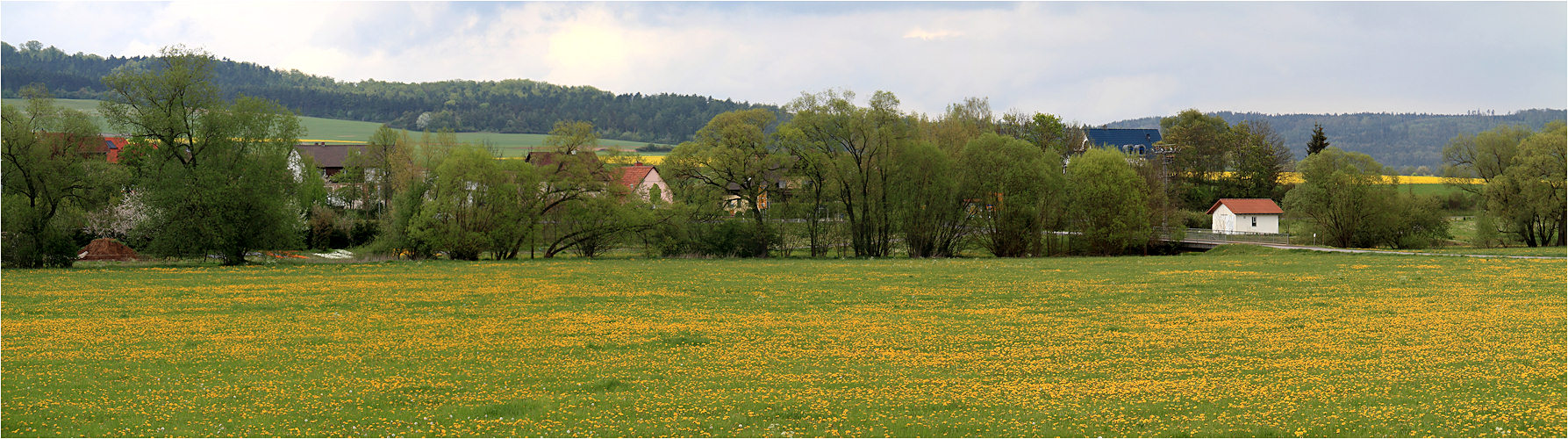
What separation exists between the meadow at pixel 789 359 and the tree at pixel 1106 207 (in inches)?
1301

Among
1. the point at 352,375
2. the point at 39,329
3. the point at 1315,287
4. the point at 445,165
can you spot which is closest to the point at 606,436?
the point at 352,375

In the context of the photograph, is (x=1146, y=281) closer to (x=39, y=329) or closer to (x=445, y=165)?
(x=39, y=329)

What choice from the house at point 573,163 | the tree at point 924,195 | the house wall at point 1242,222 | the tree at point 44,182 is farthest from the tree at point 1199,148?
the tree at point 44,182

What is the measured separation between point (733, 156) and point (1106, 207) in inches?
1071

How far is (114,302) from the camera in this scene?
3091 centimetres

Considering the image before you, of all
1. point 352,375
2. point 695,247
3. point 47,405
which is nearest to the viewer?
point 47,405

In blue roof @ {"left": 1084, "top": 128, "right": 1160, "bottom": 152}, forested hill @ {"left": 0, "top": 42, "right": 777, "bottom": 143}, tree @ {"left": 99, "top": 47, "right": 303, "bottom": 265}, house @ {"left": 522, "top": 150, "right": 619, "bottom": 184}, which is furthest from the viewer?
forested hill @ {"left": 0, "top": 42, "right": 777, "bottom": 143}

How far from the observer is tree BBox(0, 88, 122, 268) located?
48.3 m

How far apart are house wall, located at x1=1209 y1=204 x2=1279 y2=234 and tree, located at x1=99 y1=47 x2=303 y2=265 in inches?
3022

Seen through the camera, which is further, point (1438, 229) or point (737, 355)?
point (1438, 229)

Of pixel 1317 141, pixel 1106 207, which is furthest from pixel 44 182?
pixel 1317 141

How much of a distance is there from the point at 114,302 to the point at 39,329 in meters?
7.97

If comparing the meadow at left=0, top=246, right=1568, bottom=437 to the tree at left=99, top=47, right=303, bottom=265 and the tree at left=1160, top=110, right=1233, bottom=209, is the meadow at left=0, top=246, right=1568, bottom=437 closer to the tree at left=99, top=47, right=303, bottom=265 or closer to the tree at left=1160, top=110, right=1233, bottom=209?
the tree at left=99, top=47, right=303, bottom=265

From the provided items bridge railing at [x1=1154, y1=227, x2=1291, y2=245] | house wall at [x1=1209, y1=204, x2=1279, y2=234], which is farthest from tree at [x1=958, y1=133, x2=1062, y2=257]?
house wall at [x1=1209, y1=204, x2=1279, y2=234]
